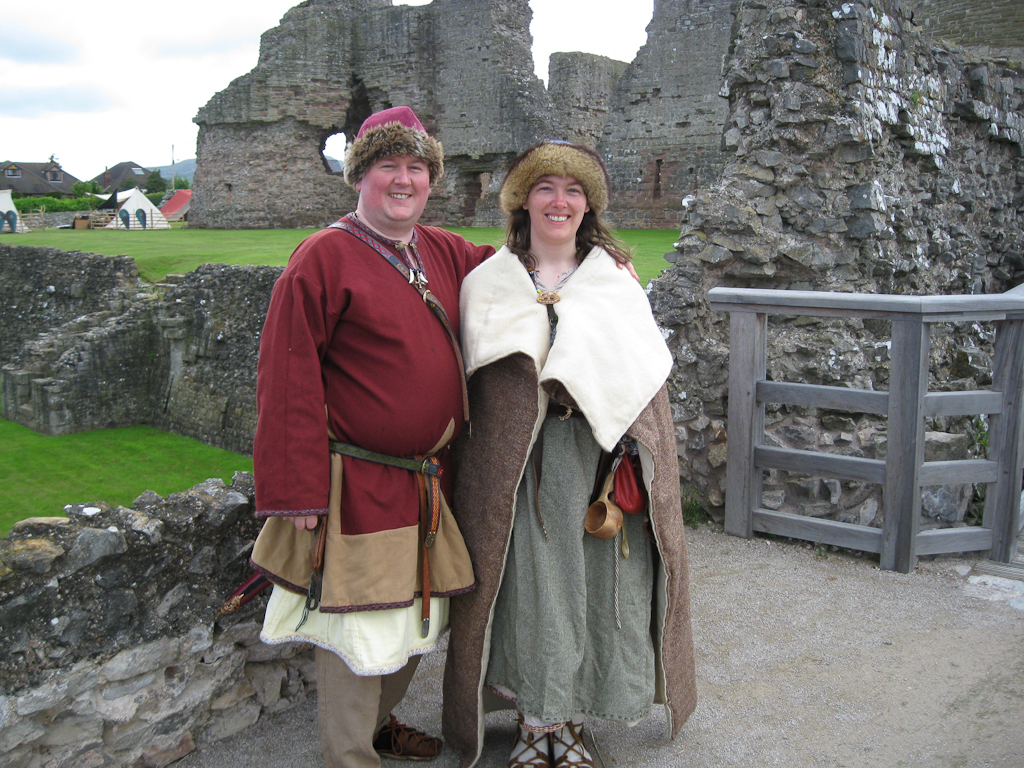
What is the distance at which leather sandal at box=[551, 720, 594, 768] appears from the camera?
2.44 meters

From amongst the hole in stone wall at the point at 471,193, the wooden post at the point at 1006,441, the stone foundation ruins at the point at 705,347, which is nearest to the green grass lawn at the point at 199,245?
the stone foundation ruins at the point at 705,347

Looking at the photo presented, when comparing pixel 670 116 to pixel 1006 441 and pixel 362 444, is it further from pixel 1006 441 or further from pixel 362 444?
pixel 362 444

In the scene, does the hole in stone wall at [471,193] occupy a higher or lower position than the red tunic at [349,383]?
higher

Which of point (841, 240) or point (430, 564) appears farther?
point (841, 240)

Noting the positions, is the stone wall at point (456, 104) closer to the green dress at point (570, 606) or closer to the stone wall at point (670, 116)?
the stone wall at point (670, 116)

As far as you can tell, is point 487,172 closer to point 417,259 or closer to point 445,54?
point 445,54

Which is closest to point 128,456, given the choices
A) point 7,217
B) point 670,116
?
point 670,116

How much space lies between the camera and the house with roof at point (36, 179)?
5862 cm

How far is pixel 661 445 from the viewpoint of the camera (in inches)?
97.4

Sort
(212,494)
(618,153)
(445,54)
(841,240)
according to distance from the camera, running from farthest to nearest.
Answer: (445,54)
(618,153)
(841,240)
(212,494)

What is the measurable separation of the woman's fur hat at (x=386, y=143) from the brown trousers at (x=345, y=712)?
1.41 m

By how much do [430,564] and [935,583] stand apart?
2.45 meters

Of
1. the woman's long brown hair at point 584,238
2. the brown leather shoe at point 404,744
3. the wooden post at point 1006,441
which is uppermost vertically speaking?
the woman's long brown hair at point 584,238

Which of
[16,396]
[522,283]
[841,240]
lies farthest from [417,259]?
[16,396]
